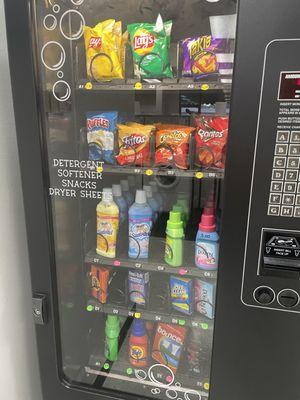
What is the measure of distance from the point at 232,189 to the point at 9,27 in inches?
32.2

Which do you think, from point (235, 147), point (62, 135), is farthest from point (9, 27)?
point (235, 147)

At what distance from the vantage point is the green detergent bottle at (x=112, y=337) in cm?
146

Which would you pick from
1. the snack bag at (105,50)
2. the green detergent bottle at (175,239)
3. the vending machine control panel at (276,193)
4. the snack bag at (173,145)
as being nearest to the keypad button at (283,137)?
the vending machine control panel at (276,193)

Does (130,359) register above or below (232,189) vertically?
below

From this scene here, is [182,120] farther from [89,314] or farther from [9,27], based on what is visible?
[89,314]

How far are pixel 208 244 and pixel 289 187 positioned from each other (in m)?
0.40

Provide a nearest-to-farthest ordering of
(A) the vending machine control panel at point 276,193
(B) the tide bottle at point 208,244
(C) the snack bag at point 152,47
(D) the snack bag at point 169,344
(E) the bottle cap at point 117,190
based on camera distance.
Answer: (A) the vending machine control panel at point 276,193 < (C) the snack bag at point 152,47 < (B) the tide bottle at point 208,244 < (E) the bottle cap at point 117,190 < (D) the snack bag at point 169,344

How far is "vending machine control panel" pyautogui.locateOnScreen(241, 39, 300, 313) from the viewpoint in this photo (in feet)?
2.65

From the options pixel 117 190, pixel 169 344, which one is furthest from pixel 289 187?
pixel 169 344

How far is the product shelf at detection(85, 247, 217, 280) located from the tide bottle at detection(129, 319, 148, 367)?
379mm

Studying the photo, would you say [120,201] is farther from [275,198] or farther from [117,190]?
[275,198]

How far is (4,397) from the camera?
1.30m

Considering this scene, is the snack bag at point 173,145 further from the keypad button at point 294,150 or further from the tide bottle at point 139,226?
the keypad button at point 294,150

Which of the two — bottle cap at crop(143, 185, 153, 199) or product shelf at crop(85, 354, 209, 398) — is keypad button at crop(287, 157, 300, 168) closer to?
bottle cap at crop(143, 185, 153, 199)
